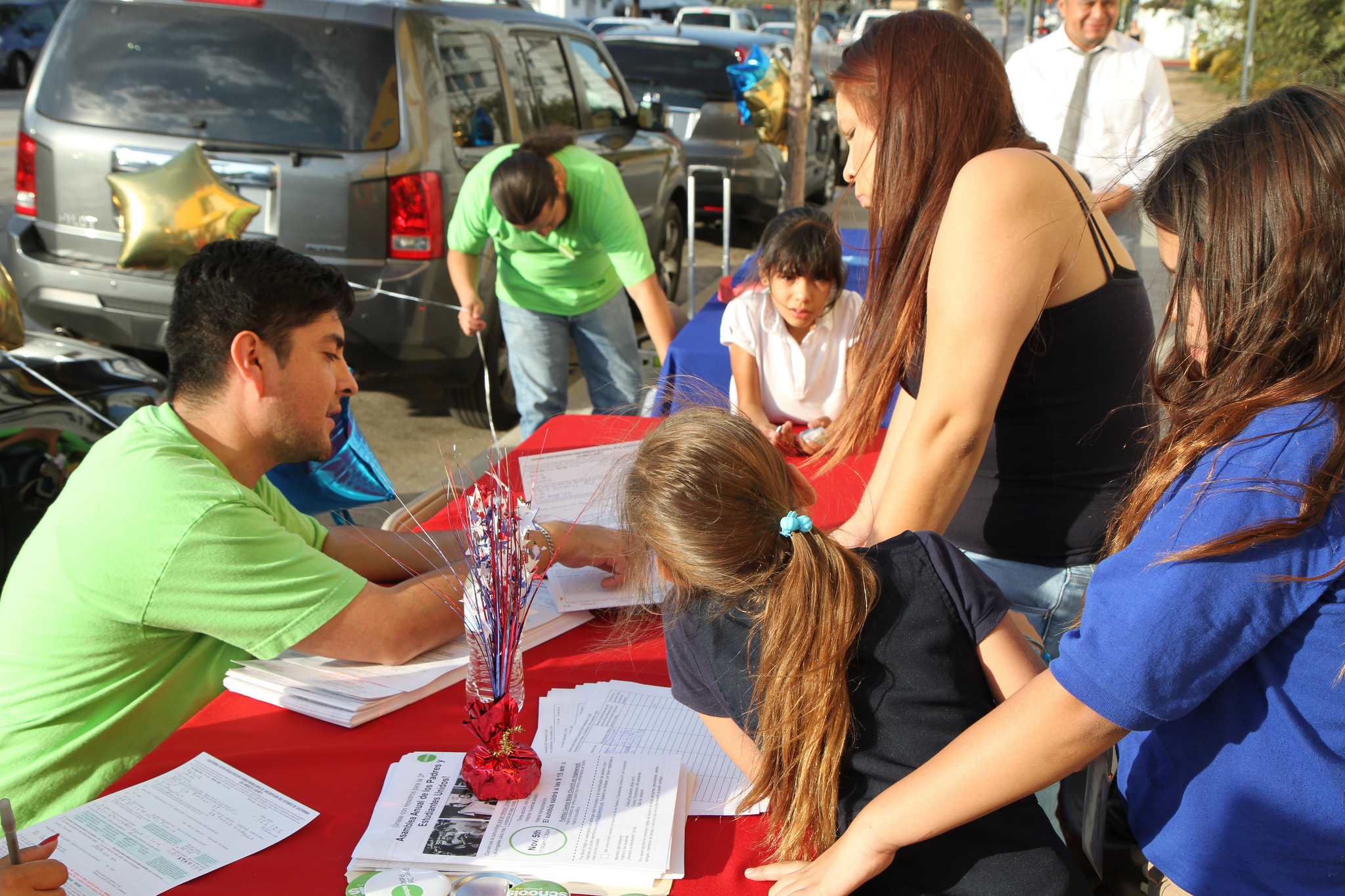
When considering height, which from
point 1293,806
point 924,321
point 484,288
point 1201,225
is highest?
point 1201,225

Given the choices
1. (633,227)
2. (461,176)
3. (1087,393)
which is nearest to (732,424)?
(1087,393)

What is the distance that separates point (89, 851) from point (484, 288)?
3749 mm

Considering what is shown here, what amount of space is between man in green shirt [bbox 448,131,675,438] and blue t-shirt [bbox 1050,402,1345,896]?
2870 millimetres

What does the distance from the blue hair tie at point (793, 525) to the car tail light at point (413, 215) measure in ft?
11.3

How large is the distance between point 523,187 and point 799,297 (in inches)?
46.6

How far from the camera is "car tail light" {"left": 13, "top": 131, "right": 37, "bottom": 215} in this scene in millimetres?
4691

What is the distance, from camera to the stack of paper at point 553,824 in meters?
1.30

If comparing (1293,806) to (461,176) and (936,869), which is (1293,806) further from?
(461,176)

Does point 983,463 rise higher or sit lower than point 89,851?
higher

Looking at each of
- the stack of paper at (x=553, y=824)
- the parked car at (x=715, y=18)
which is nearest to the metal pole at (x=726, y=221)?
the stack of paper at (x=553, y=824)

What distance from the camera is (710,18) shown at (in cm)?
2150

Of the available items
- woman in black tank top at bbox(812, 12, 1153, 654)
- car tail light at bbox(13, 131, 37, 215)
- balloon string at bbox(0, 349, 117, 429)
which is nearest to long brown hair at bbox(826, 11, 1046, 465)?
woman in black tank top at bbox(812, 12, 1153, 654)

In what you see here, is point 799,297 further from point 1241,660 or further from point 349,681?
point 1241,660

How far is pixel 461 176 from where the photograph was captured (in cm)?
467
